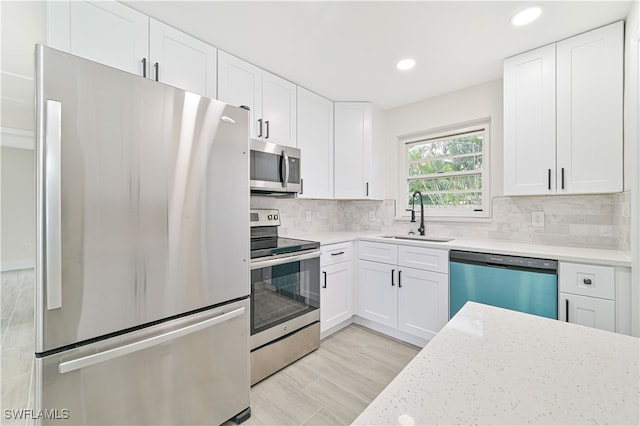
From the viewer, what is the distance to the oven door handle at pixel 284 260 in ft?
5.65

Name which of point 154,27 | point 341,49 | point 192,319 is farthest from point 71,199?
point 341,49

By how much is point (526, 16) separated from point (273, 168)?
1919 mm

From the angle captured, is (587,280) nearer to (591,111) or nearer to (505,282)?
(505,282)

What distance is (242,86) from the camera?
2.08 metres

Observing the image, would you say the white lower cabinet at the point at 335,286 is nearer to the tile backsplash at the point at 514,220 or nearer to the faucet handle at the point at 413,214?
the tile backsplash at the point at 514,220

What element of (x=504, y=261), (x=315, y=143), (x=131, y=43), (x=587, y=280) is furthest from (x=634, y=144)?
(x=131, y=43)

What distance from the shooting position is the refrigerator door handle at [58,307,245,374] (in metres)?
0.98

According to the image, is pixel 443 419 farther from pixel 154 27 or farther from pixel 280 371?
pixel 154 27

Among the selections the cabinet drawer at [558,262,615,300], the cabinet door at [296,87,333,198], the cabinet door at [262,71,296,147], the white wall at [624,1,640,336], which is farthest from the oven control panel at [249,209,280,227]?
the white wall at [624,1,640,336]

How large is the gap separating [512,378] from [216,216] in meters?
1.31

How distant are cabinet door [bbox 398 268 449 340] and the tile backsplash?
0.73 m

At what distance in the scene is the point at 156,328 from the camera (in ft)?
3.84

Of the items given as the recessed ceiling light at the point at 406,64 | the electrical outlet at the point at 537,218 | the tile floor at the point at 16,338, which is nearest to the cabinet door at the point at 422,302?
the electrical outlet at the point at 537,218

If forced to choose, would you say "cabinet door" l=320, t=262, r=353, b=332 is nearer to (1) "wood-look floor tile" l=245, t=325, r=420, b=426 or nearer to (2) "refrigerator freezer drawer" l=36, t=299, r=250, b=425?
→ (1) "wood-look floor tile" l=245, t=325, r=420, b=426
